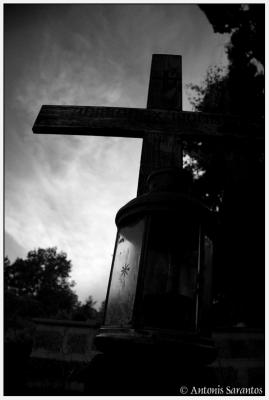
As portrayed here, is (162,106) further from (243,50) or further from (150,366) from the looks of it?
(243,50)

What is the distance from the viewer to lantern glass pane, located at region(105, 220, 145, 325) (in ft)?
4.76

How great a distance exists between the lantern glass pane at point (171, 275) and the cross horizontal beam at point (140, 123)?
39.7 inches

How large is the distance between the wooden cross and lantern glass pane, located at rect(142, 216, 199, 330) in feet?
1.88

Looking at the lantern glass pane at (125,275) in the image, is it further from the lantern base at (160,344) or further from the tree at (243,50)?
the tree at (243,50)

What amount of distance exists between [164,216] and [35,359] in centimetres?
357

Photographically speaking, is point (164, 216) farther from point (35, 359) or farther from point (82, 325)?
point (35, 359)

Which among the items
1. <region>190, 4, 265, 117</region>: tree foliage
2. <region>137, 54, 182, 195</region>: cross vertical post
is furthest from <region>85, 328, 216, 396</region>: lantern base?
<region>190, 4, 265, 117</region>: tree foliage

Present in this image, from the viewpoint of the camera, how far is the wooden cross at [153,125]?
2.21 m

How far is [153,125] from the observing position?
2.34 m

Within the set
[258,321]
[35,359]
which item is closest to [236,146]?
[35,359]

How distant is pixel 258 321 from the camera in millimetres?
6566
